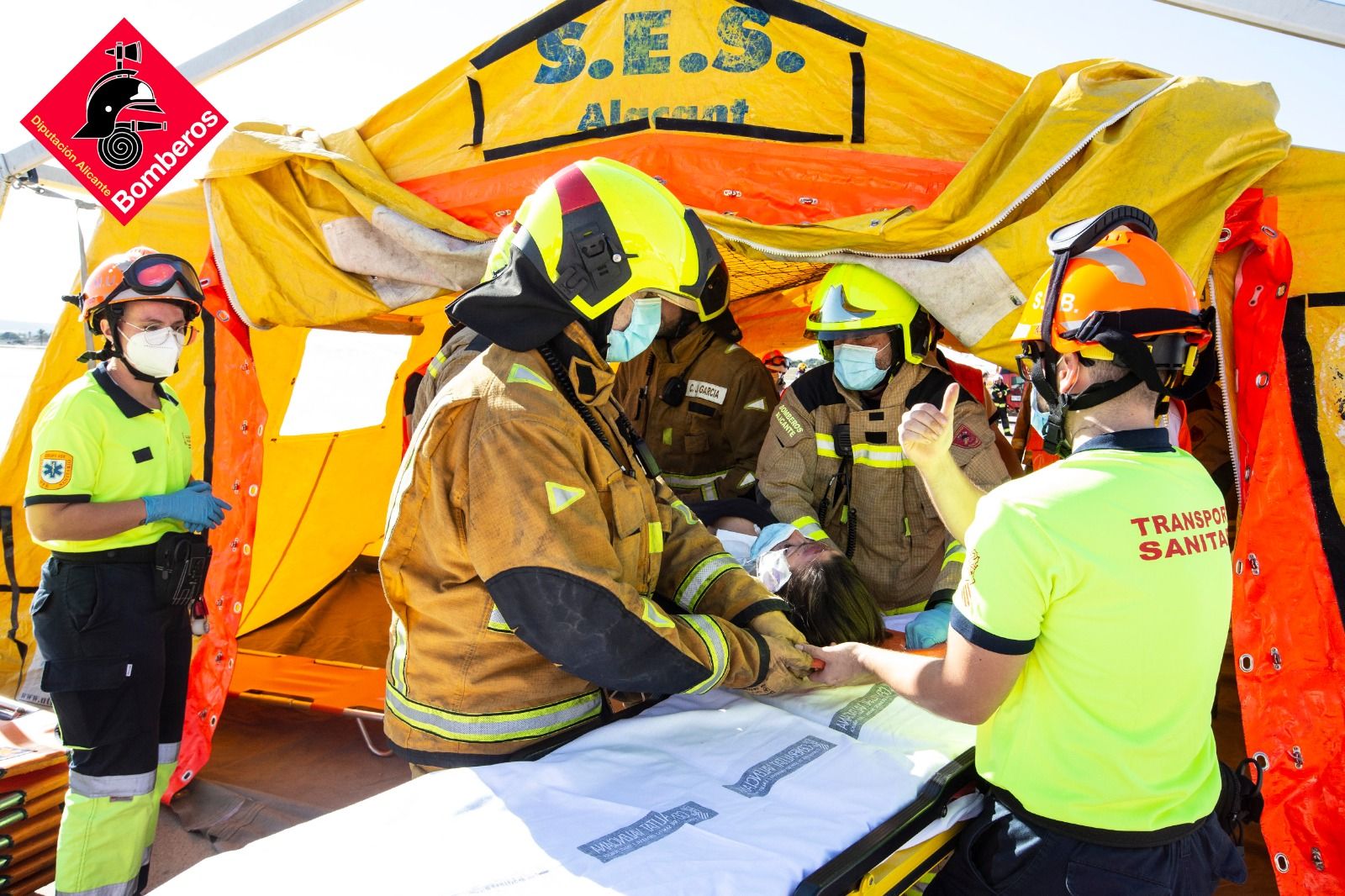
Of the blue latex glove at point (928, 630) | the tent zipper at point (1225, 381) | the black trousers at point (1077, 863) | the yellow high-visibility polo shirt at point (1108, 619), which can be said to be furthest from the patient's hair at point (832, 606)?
the tent zipper at point (1225, 381)

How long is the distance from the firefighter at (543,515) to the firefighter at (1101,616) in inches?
25.0

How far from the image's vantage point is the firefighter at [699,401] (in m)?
4.62

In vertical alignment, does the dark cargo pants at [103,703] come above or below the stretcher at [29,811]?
above

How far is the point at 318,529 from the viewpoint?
6227mm

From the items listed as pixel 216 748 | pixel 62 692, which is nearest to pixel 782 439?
pixel 62 692

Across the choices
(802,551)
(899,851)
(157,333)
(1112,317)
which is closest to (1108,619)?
(1112,317)

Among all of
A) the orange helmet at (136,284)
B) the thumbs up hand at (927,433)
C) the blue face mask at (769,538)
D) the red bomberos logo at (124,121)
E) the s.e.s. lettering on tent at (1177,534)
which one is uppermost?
the red bomberos logo at (124,121)

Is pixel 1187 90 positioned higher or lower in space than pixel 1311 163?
higher

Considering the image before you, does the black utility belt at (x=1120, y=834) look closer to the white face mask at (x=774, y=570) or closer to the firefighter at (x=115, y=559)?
the white face mask at (x=774, y=570)

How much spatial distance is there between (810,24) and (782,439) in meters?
1.77

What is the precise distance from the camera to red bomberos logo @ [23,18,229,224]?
4.36 metres

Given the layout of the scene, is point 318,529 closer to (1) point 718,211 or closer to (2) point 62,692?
(2) point 62,692

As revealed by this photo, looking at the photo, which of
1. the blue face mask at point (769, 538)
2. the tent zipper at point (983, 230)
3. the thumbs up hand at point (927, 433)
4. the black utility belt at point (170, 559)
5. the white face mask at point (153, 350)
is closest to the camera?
the thumbs up hand at point (927, 433)

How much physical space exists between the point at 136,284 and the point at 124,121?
2.23 metres
